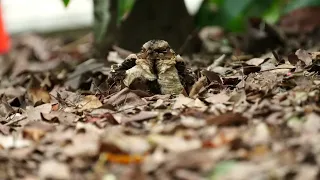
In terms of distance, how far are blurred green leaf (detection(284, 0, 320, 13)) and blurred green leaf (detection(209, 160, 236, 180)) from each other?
218 cm

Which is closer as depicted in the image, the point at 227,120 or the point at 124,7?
the point at 227,120

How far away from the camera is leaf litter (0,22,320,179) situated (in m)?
1.27

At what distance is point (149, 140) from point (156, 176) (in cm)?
16

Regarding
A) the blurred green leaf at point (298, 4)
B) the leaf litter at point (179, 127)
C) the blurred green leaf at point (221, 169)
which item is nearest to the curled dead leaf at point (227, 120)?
the leaf litter at point (179, 127)

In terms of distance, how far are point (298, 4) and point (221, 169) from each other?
232 centimetres

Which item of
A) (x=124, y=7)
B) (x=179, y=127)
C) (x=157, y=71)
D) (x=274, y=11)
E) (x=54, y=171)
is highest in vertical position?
(x=274, y=11)

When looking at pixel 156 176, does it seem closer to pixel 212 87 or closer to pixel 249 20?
pixel 212 87

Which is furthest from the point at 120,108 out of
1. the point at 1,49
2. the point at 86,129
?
the point at 1,49

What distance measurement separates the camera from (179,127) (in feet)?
4.86

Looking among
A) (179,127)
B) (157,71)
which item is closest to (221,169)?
(179,127)

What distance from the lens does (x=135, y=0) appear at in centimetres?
311

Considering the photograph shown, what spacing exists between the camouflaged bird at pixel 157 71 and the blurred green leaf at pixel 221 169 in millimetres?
734

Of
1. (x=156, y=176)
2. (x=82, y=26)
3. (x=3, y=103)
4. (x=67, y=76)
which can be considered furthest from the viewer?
(x=82, y=26)

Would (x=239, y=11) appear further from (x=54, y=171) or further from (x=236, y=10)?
(x=54, y=171)
